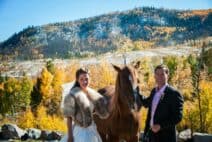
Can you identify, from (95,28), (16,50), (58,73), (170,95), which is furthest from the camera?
(95,28)

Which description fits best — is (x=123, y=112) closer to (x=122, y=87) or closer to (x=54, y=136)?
(x=122, y=87)

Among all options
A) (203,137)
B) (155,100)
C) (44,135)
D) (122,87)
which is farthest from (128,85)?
(44,135)

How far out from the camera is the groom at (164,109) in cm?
394

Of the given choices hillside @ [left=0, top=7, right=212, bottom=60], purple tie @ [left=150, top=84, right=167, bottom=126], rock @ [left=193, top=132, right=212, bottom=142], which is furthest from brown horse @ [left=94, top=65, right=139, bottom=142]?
hillside @ [left=0, top=7, right=212, bottom=60]

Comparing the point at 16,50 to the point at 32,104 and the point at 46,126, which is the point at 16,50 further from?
the point at 46,126

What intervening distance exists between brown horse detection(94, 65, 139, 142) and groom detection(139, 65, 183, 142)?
0.59 metres

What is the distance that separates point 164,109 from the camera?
3994 millimetres

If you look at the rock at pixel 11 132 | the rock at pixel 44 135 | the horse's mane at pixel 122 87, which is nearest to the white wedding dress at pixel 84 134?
the horse's mane at pixel 122 87

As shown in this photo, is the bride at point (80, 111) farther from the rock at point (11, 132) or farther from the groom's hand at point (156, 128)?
the rock at point (11, 132)

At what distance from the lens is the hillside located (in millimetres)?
110250

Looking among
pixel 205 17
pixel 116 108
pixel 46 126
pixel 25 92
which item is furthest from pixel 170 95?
pixel 205 17

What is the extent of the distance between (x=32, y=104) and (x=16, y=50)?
7341 cm

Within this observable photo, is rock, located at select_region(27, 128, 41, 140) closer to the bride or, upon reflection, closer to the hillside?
the bride

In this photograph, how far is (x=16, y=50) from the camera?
355 feet
